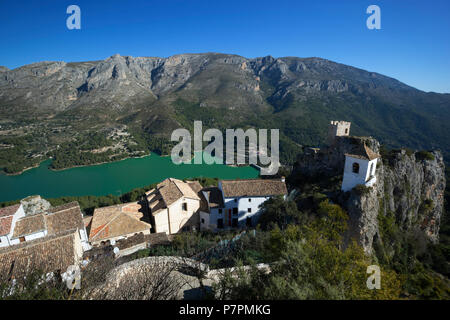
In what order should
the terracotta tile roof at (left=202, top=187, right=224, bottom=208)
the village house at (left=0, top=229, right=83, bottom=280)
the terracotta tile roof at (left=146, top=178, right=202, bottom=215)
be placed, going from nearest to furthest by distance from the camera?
the village house at (left=0, top=229, right=83, bottom=280), the terracotta tile roof at (left=202, top=187, right=224, bottom=208), the terracotta tile roof at (left=146, top=178, right=202, bottom=215)

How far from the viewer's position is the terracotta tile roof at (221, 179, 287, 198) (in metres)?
20.1

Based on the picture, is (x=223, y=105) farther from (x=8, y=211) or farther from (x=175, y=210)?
(x=8, y=211)

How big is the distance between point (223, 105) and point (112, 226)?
104635 millimetres

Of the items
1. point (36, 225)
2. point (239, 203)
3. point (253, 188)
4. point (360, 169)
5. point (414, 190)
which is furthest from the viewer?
point (253, 188)

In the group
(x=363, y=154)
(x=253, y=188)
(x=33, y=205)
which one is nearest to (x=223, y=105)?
(x=253, y=188)

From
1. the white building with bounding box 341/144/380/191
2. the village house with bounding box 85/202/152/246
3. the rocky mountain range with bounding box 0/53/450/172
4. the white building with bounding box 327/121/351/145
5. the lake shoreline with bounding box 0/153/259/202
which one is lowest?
the lake shoreline with bounding box 0/153/259/202

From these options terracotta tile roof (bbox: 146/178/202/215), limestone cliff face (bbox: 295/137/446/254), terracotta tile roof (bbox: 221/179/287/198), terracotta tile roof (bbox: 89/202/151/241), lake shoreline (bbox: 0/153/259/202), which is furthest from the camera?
lake shoreline (bbox: 0/153/259/202)

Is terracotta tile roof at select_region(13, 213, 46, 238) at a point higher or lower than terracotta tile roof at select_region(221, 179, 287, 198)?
lower

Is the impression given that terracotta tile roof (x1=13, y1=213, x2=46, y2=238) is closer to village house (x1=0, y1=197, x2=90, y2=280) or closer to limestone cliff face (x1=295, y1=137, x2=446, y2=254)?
village house (x1=0, y1=197, x2=90, y2=280)

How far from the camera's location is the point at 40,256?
423 inches

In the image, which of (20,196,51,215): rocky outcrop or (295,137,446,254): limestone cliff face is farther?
(20,196,51,215): rocky outcrop

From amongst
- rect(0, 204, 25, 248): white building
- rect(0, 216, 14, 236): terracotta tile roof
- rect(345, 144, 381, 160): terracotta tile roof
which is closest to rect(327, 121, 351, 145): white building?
rect(345, 144, 381, 160): terracotta tile roof

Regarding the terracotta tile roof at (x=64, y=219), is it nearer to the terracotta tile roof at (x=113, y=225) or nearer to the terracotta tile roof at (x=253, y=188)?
the terracotta tile roof at (x=113, y=225)

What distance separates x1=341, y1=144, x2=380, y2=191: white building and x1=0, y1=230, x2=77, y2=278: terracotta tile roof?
1713 centimetres
